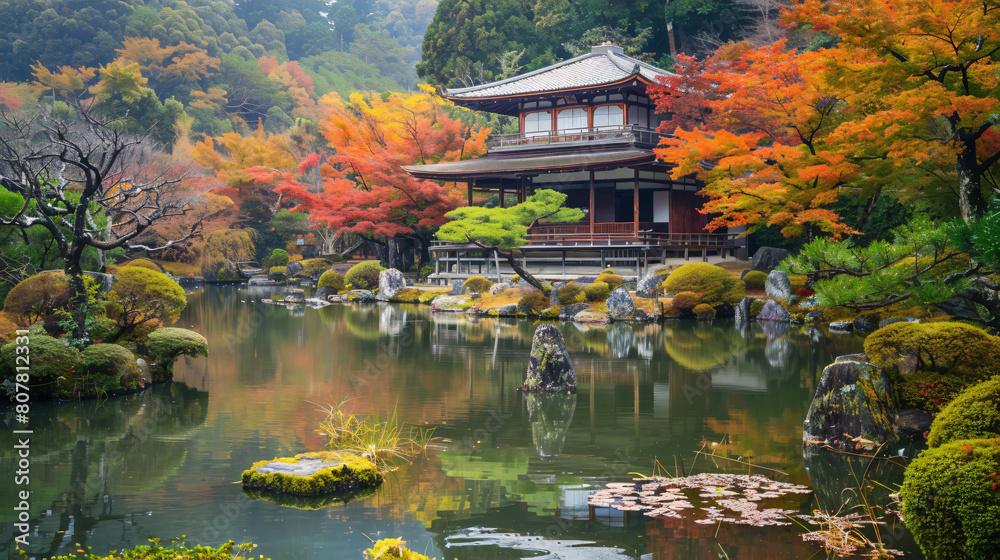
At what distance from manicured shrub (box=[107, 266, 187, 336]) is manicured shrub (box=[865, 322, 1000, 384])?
10729mm

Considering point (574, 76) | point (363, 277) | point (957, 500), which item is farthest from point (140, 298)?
point (574, 76)

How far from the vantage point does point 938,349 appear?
8648 mm

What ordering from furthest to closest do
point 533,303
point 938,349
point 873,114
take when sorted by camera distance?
point 533,303
point 873,114
point 938,349

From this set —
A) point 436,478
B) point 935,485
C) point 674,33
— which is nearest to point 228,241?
point 674,33

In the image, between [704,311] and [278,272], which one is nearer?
[704,311]

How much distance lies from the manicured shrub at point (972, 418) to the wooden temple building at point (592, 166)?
772 inches

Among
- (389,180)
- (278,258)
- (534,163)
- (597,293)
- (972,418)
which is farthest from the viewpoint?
(278,258)

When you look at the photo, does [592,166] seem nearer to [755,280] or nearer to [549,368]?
[755,280]

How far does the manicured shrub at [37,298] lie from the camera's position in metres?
11.6

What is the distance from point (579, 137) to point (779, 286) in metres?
10.7

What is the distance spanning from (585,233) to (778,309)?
784 centimetres

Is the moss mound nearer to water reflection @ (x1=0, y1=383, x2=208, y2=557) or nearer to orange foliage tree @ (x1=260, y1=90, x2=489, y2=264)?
water reflection @ (x1=0, y1=383, x2=208, y2=557)

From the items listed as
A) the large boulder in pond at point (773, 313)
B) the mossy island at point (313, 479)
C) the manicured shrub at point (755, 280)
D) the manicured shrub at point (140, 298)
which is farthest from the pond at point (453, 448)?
the manicured shrub at point (755, 280)

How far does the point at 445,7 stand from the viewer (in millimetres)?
45500
